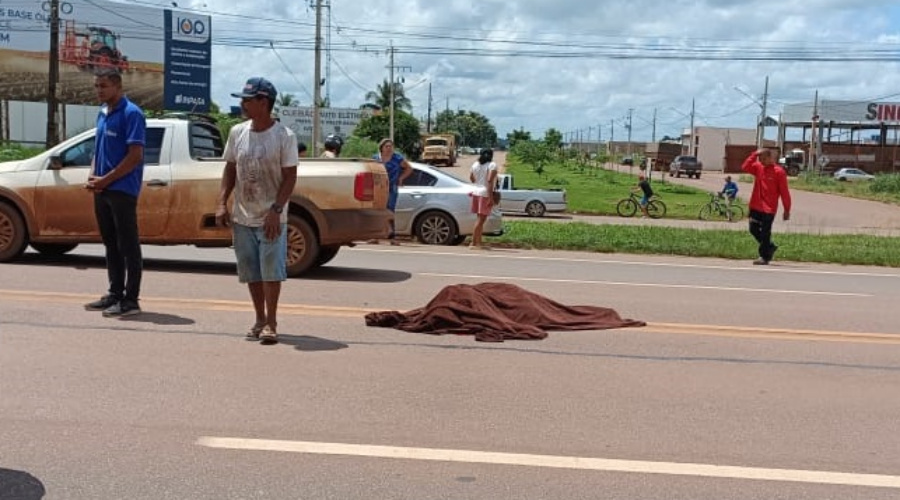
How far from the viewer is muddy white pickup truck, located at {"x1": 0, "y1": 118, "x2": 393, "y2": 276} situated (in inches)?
396

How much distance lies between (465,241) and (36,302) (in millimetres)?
9165

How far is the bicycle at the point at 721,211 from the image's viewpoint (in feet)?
103

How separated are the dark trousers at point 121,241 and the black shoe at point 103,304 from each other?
0.15ft

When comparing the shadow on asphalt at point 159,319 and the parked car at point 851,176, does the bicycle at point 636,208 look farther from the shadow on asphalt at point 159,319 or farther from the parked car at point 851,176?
the parked car at point 851,176

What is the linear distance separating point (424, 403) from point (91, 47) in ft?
172

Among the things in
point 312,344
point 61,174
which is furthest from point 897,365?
point 61,174

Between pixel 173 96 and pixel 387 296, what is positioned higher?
pixel 173 96

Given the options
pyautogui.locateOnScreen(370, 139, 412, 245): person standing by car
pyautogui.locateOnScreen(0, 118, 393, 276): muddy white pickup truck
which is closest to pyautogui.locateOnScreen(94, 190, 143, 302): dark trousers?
pyautogui.locateOnScreen(0, 118, 393, 276): muddy white pickup truck

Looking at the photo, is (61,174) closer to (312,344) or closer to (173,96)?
(312,344)

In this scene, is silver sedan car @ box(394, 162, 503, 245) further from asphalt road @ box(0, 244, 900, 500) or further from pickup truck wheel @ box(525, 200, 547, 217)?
pickup truck wheel @ box(525, 200, 547, 217)

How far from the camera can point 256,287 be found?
6.87m

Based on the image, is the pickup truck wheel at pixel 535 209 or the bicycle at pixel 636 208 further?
the bicycle at pixel 636 208

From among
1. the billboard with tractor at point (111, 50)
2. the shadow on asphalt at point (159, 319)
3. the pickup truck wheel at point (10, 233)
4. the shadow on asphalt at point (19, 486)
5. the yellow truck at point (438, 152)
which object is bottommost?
the shadow on asphalt at point (19, 486)

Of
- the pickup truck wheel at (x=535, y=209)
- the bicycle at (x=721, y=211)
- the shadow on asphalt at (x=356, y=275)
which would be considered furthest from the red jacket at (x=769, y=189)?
the bicycle at (x=721, y=211)
